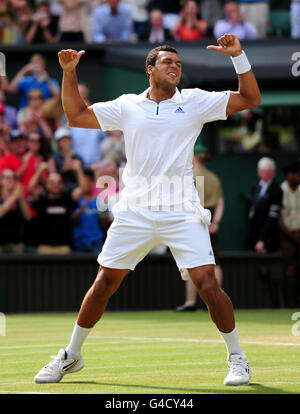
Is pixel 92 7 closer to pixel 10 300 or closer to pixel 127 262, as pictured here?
pixel 10 300

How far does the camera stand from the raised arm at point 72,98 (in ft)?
24.0

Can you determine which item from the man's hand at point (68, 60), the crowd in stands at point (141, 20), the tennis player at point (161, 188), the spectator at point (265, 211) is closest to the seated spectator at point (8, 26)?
the crowd in stands at point (141, 20)

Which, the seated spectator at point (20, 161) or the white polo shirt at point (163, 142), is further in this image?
the seated spectator at point (20, 161)

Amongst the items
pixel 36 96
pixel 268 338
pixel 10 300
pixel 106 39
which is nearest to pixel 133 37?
pixel 106 39

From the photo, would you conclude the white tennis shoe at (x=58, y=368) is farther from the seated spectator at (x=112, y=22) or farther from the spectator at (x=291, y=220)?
the seated spectator at (x=112, y=22)

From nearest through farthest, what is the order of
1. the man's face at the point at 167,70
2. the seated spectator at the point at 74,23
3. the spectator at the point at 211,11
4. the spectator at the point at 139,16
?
the man's face at the point at 167,70, the seated spectator at the point at 74,23, the spectator at the point at 139,16, the spectator at the point at 211,11

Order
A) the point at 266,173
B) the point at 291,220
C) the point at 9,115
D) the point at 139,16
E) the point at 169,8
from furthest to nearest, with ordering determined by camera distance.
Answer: the point at 139,16 < the point at 169,8 < the point at 9,115 < the point at 291,220 < the point at 266,173

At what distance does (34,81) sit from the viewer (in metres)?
17.7

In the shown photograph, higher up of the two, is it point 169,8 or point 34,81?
point 169,8

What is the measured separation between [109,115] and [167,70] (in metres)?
0.53

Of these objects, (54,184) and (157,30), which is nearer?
(54,184)

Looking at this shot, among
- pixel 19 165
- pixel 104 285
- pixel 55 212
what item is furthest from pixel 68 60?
pixel 19 165

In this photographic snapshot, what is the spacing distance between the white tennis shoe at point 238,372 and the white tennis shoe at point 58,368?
3.63 ft

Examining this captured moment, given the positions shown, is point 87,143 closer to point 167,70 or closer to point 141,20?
point 141,20
